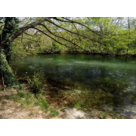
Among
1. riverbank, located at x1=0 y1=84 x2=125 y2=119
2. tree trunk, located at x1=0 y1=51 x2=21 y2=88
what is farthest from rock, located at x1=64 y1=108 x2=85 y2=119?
tree trunk, located at x1=0 y1=51 x2=21 y2=88

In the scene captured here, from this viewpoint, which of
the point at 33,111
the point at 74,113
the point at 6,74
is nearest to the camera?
the point at 33,111

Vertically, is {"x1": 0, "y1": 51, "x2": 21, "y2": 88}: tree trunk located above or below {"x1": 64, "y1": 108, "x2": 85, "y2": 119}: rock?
above

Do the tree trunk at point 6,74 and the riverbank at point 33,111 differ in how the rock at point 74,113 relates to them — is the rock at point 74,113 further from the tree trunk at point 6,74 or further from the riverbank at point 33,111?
the tree trunk at point 6,74

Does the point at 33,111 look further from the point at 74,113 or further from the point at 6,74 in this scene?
the point at 6,74

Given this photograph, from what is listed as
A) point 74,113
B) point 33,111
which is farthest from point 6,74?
point 74,113

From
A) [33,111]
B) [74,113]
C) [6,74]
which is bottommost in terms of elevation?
[74,113]

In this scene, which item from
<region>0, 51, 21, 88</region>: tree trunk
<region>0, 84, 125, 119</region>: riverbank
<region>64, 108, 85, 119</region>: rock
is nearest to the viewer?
<region>0, 84, 125, 119</region>: riverbank

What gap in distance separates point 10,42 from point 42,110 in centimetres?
316

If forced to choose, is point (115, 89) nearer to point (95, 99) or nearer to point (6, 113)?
point (95, 99)

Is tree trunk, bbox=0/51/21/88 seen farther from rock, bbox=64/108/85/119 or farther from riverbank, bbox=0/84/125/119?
rock, bbox=64/108/85/119

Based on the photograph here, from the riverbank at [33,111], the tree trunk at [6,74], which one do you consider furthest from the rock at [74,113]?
the tree trunk at [6,74]

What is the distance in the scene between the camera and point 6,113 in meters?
3.10
